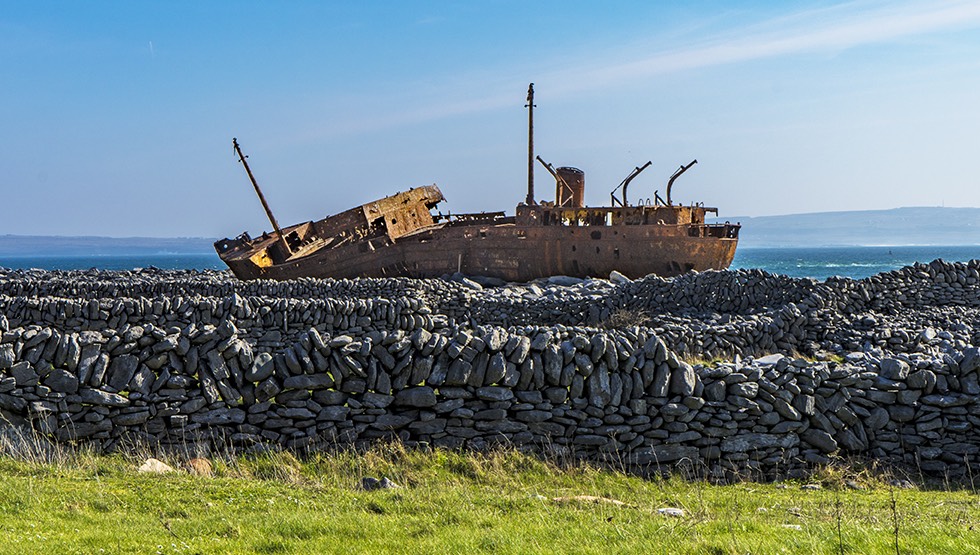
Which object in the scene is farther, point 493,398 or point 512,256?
point 512,256

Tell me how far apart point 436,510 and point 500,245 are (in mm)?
26391

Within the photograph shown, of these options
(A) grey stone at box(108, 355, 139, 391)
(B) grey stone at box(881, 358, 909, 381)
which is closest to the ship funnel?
(B) grey stone at box(881, 358, 909, 381)

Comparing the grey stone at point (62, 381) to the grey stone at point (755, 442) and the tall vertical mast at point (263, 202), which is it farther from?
the tall vertical mast at point (263, 202)

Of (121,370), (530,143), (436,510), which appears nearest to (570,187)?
(530,143)

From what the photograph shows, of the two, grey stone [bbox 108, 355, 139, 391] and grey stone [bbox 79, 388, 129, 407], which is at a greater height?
grey stone [bbox 108, 355, 139, 391]

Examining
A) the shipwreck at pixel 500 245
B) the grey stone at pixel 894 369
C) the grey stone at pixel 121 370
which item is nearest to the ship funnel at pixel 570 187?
the shipwreck at pixel 500 245

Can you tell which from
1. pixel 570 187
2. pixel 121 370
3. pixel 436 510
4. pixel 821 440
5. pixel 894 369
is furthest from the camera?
pixel 570 187

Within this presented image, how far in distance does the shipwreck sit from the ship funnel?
5.65ft

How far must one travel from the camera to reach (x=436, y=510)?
7.14 meters

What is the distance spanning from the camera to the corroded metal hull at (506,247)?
3259cm

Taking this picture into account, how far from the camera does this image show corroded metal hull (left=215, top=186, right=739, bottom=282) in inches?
1283

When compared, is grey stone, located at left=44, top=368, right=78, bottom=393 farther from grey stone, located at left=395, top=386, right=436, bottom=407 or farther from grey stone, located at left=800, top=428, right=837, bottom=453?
grey stone, located at left=800, top=428, right=837, bottom=453

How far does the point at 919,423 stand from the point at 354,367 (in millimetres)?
6315

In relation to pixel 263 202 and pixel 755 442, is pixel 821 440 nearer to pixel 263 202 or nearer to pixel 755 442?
pixel 755 442
